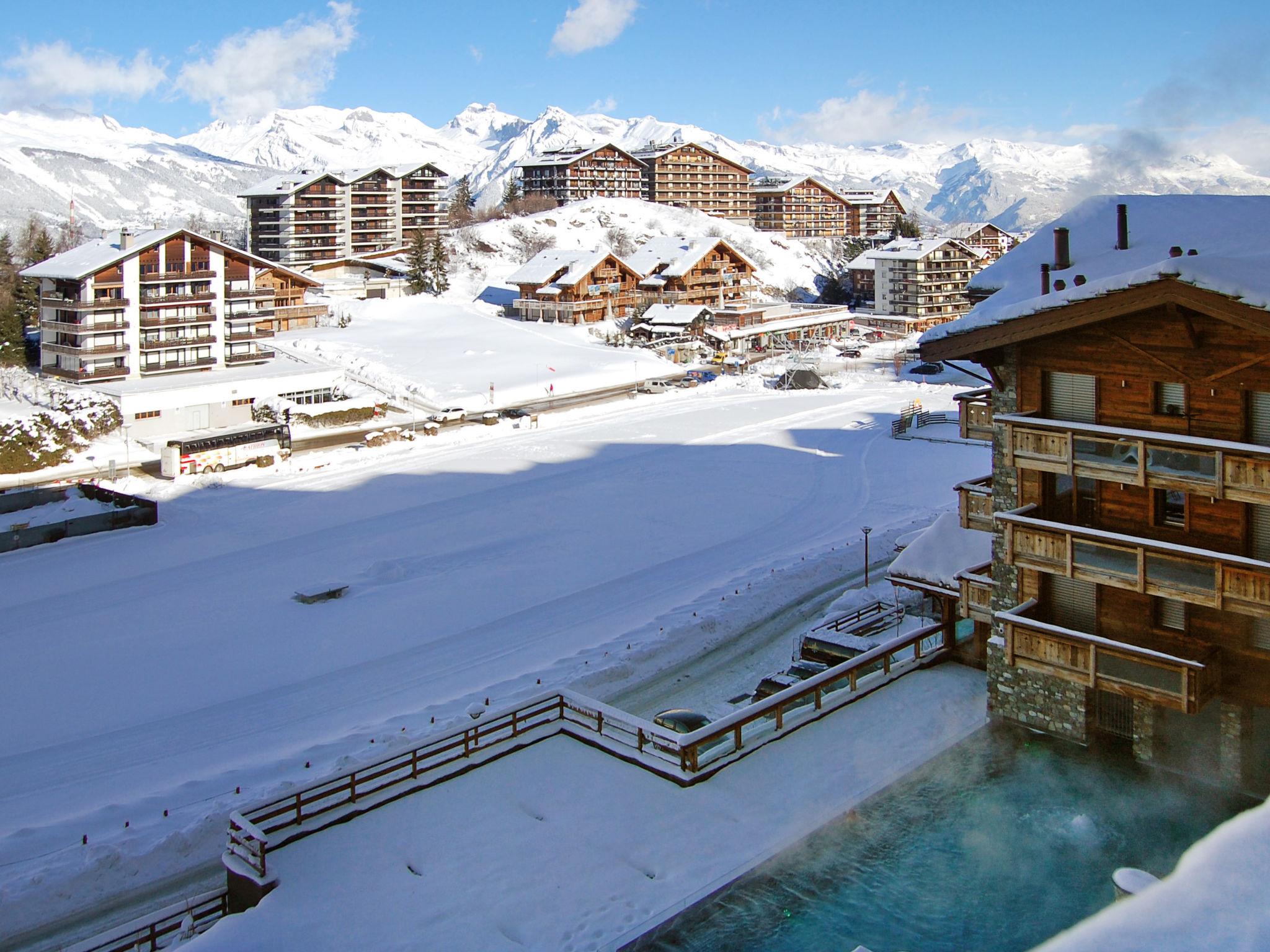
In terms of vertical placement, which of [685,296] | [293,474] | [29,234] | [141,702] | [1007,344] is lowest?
[141,702]

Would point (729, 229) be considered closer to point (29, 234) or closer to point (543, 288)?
point (543, 288)

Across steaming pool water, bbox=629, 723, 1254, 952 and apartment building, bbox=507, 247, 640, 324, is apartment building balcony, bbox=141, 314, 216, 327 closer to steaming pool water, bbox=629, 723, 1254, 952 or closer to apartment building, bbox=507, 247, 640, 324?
apartment building, bbox=507, 247, 640, 324

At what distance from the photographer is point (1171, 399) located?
14758mm

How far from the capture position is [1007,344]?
52.3 ft

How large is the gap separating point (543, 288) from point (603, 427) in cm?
3683

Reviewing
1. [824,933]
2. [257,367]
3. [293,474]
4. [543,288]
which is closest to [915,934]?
[824,933]

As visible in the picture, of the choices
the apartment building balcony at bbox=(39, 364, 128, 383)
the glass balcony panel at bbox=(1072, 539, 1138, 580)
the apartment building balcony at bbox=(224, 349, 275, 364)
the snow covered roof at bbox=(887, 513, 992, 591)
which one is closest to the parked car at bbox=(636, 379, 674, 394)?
the apartment building balcony at bbox=(224, 349, 275, 364)

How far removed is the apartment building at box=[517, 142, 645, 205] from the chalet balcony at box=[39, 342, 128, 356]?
73.0 meters

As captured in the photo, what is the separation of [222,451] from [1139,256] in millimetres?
39834

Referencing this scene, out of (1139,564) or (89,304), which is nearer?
(1139,564)

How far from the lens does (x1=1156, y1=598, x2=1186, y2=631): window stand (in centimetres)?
1505

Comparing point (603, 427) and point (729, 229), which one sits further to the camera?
point (729, 229)

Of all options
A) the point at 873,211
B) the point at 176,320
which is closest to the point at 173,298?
the point at 176,320

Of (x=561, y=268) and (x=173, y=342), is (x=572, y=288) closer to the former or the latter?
(x=561, y=268)
